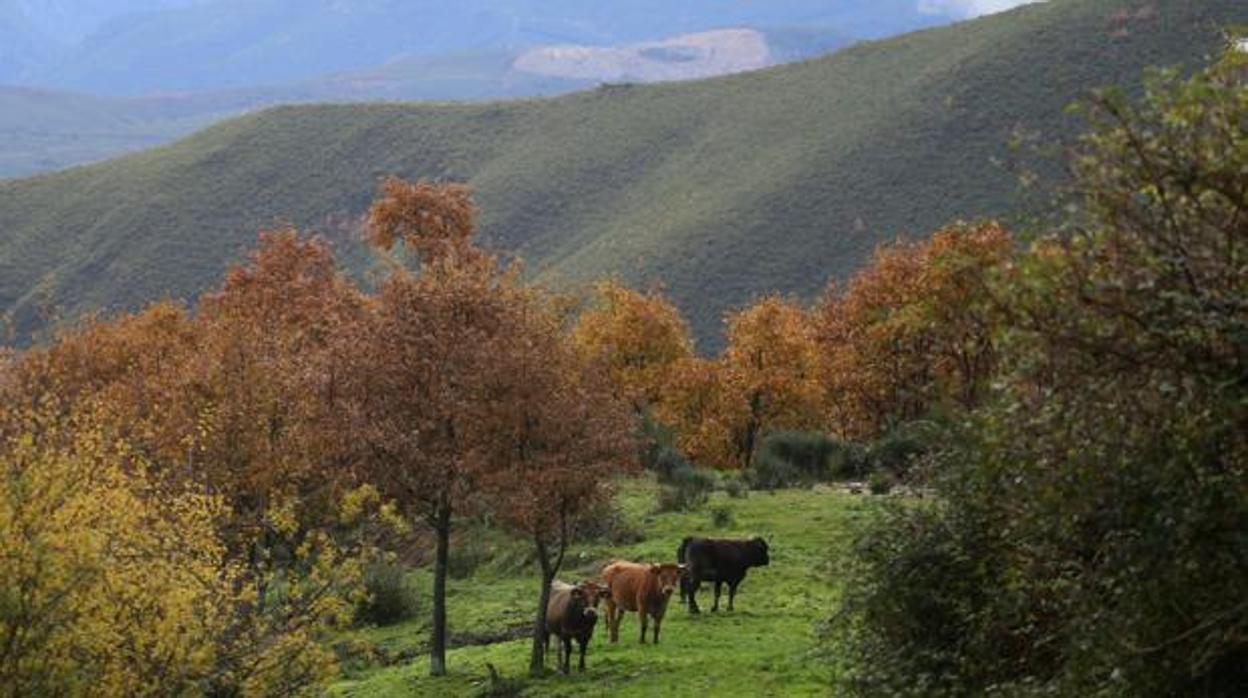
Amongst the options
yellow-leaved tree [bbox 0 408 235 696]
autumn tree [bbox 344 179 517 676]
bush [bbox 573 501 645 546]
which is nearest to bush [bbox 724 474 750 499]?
bush [bbox 573 501 645 546]

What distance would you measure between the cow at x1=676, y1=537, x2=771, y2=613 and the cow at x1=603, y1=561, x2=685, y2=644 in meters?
1.27

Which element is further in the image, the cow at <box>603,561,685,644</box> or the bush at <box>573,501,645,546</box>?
the bush at <box>573,501,645,546</box>

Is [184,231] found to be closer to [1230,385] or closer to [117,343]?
[117,343]

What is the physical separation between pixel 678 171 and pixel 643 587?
13378 centimetres

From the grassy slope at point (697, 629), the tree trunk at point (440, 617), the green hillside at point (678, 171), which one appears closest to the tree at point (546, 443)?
the grassy slope at point (697, 629)

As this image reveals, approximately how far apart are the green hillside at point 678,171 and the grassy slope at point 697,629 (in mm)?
78312

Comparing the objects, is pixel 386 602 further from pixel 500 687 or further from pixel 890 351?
pixel 890 351

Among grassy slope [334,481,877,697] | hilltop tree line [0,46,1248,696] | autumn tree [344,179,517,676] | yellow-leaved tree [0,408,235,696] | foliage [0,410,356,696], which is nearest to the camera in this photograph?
hilltop tree line [0,46,1248,696]

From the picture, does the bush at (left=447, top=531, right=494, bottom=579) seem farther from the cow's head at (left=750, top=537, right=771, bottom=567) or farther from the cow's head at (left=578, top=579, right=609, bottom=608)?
the cow's head at (left=578, top=579, right=609, bottom=608)

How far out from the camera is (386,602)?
37062 millimetres

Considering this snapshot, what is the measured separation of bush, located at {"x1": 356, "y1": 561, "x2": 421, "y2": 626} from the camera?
121 feet

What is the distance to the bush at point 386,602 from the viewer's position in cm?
3688

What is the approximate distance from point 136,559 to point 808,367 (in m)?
49.3

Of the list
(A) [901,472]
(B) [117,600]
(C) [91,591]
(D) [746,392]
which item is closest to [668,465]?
(D) [746,392]
